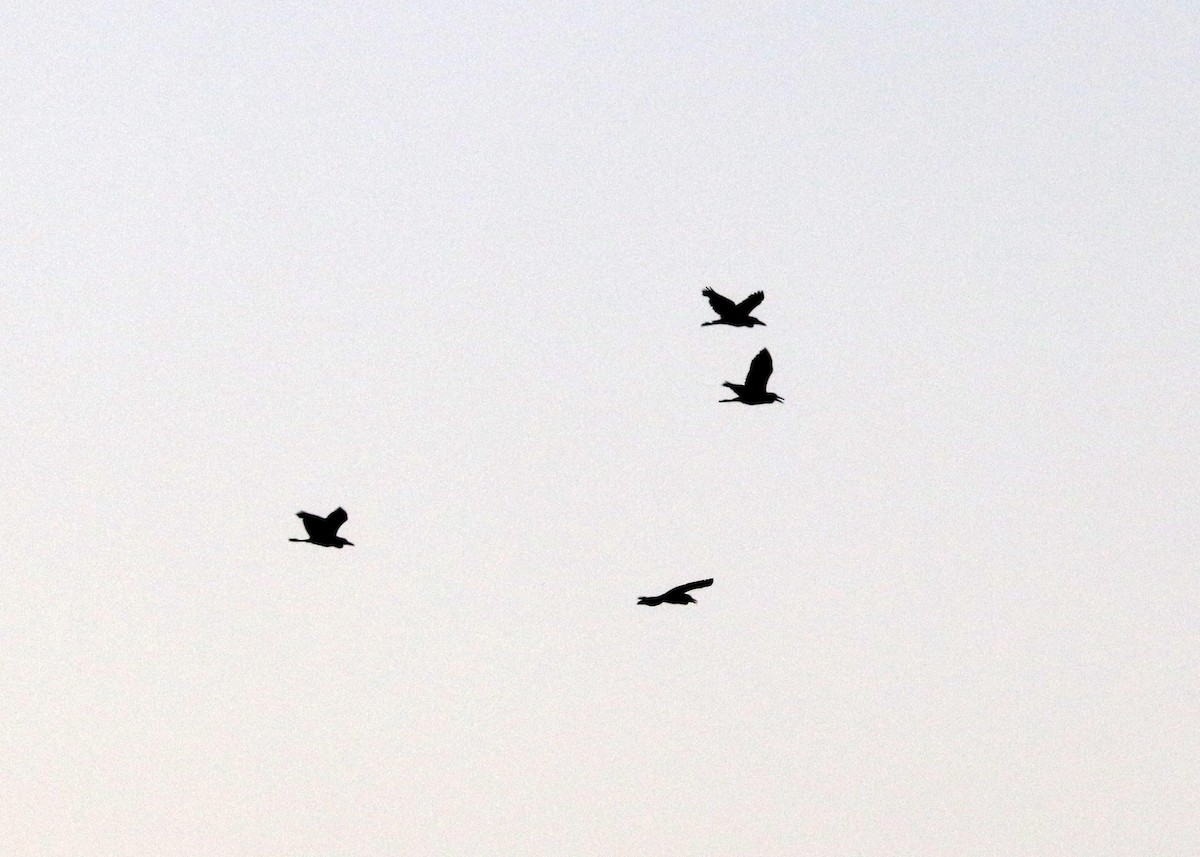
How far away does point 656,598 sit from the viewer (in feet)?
164

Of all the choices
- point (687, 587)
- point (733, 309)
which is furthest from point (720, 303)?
point (687, 587)

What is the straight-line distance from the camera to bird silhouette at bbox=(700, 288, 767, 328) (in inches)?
2101

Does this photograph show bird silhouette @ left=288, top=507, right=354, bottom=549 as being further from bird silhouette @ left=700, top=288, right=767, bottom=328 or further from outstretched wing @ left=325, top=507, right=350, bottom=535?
bird silhouette @ left=700, top=288, right=767, bottom=328

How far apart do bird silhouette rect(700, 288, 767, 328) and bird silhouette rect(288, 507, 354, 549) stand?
12414mm

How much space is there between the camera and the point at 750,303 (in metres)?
53.4

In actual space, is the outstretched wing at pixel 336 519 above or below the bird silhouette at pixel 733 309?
below

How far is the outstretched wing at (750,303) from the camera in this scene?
53094 mm

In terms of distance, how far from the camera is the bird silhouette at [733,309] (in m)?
53.4

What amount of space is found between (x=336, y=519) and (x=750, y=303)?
537 inches

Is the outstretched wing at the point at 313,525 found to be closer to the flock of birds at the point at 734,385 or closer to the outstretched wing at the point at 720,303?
the flock of birds at the point at 734,385

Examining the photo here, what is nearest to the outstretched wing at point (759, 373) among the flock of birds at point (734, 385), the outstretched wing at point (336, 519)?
the flock of birds at point (734, 385)

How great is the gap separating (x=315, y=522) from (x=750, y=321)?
46.2 feet

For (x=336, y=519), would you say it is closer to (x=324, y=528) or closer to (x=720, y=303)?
(x=324, y=528)

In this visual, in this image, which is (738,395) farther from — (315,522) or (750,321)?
(315,522)
